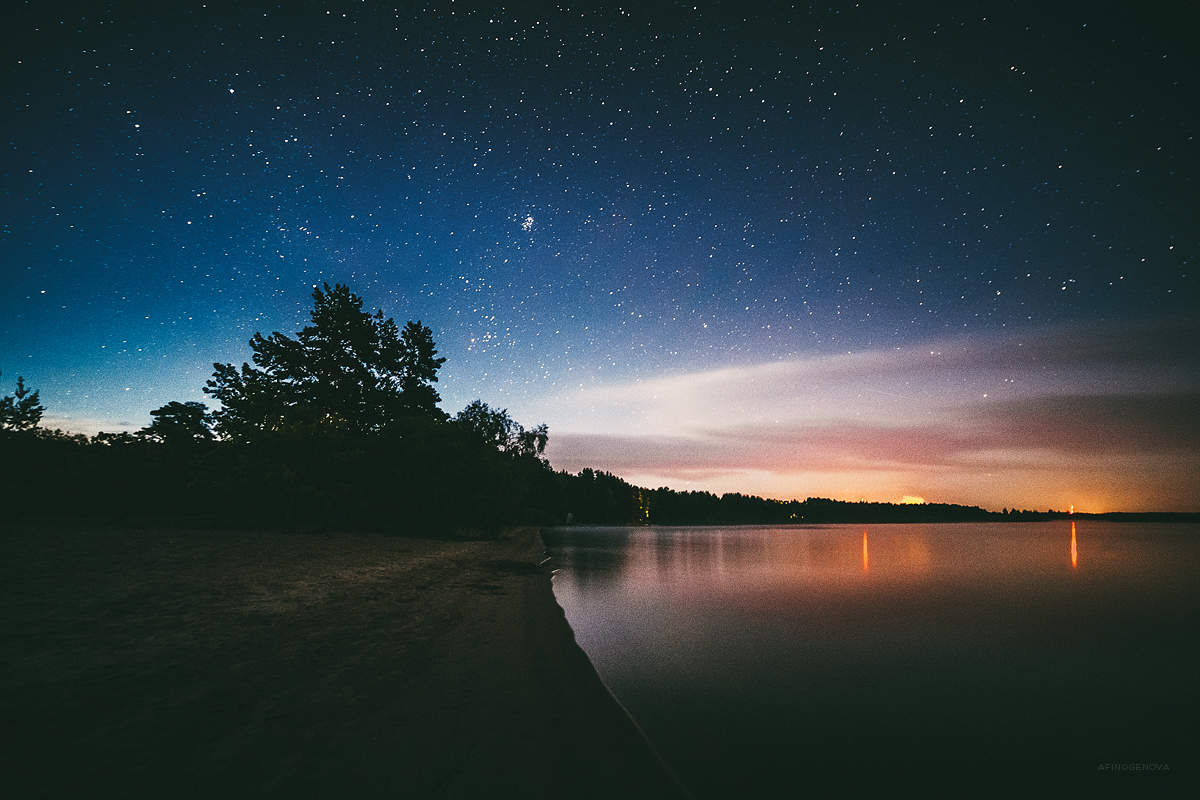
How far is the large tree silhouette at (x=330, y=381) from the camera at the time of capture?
34719mm

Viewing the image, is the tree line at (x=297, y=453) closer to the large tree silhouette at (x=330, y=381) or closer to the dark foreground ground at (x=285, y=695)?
the large tree silhouette at (x=330, y=381)

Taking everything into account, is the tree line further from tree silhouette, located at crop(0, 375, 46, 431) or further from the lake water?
the lake water

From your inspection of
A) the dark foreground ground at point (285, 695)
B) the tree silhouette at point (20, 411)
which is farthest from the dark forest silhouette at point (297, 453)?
the dark foreground ground at point (285, 695)

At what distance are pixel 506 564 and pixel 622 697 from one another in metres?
19.2

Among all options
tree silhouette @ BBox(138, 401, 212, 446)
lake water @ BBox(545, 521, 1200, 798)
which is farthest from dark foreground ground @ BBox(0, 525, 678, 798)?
tree silhouette @ BBox(138, 401, 212, 446)

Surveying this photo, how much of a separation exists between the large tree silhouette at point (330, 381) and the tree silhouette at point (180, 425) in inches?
245

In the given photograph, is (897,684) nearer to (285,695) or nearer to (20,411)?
(285,695)

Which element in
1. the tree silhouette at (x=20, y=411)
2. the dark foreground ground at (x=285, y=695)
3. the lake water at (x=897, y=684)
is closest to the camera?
the dark foreground ground at (x=285, y=695)

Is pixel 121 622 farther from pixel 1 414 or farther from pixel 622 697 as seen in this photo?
pixel 1 414

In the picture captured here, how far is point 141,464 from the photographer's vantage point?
3669 cm

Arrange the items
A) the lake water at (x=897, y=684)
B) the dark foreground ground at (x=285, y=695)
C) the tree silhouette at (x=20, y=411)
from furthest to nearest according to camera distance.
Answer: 1. the tree silhouette at (x=20, y=411)
2. the lake water at (x=897, y=684)
3. the dark foreground ground at (x=285, y=695)

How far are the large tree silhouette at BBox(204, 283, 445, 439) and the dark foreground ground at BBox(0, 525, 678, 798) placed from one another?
2250 centimetres

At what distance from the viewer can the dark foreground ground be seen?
16.3 ft

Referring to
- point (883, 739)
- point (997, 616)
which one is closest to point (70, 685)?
point (883, 739)
